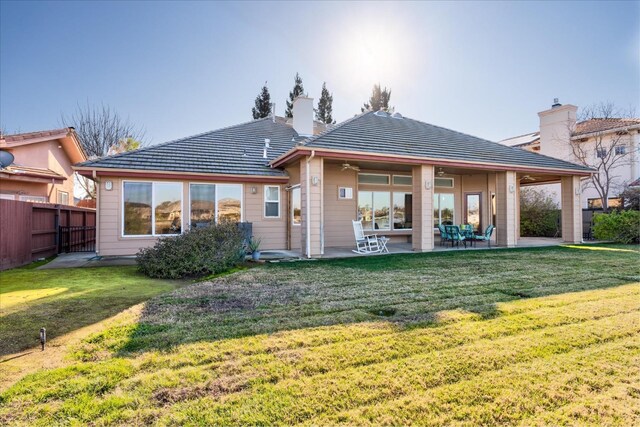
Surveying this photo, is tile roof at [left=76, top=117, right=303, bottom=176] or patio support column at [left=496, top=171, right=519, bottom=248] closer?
tile roof at [left=76, top=117, right=303, bottom=176]

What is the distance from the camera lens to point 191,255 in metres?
7.56

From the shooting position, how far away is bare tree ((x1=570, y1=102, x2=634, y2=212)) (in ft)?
62.7

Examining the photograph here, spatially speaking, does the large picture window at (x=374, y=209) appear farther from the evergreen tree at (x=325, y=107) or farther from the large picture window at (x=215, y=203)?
the evergreen tree at (x=325, y=107)

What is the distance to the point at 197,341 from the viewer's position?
3521mm

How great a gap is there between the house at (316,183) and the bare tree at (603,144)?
6470mm

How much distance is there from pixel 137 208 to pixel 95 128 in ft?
66.4

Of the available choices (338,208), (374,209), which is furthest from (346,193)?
(374,209)

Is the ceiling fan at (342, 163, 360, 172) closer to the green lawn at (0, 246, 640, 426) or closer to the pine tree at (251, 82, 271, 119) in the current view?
the green lawn at (0, 246, 640, 426)

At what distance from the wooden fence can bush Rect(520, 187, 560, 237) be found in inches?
803

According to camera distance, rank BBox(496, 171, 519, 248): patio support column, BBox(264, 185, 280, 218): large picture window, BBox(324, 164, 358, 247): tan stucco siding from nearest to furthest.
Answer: BBox(264, 185, 280, 218): large picture window
BBox(496, 171, 519, 248): patio support column
BBox(324, 164, 358, 247): tan stucco siding

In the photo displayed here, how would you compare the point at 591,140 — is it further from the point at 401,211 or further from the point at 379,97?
the point at 379,97

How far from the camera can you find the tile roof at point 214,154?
420 inches

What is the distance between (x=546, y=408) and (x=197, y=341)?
3.01m

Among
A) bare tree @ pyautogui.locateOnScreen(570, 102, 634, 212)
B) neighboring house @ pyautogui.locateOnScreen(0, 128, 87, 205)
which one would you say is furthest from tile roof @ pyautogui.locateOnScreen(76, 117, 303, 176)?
bare tree @ pyautogui.locateOnScreen(570, 102, 634, 212)
